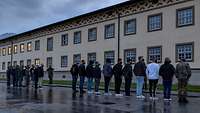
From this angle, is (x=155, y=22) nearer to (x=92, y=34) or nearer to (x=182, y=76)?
(x=92, y=34)

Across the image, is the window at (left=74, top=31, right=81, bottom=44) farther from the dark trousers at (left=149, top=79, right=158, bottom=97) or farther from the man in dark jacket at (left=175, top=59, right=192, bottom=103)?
the man in dark jacket at (left=175, top=59, right=192, bottom=103)

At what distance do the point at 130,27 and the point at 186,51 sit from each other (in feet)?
23.7

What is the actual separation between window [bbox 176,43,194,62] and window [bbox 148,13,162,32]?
105 inches

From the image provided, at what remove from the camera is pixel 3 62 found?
63.5m

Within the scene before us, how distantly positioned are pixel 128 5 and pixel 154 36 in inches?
191

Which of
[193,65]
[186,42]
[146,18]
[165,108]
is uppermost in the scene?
[146,18]

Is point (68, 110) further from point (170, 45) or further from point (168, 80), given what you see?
point (170, 45)

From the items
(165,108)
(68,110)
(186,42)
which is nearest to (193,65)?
(186,42)

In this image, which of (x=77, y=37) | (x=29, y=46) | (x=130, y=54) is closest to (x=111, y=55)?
(x=130, y=54)

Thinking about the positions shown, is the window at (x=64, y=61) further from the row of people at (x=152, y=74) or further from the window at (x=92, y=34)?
the row of people at (x=152, y=74)

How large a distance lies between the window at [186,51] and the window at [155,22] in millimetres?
2670

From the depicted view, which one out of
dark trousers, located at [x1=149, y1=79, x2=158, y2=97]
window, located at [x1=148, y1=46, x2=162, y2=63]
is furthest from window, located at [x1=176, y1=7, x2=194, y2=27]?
dark trousers, located at [x1=149, y1=79, x2=158, y2=97]

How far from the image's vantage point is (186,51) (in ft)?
91.6

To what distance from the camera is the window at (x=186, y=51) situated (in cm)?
2750
